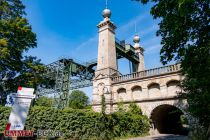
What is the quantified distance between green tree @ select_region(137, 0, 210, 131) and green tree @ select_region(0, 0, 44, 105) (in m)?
13.3

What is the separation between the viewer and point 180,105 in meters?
24.5

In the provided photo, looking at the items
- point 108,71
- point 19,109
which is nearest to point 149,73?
point 108,71

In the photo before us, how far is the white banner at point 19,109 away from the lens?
30.7 ft

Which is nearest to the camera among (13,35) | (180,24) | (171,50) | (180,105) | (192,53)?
(180,24)

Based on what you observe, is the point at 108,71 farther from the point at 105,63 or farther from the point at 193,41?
the point at 193,41

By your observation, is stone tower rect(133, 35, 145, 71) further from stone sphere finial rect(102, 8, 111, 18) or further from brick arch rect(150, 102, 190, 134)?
brick arch rect(150, 102, 190, 134)

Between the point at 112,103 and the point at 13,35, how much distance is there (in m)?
16.3

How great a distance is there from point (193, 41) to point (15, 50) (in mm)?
16109

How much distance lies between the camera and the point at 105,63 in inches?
1211

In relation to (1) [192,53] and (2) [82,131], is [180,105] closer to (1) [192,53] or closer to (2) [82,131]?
(2) [82,131]

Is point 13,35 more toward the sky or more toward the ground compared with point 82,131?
more toward the sky

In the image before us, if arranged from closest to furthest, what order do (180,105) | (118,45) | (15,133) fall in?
(15,133)
(180,105)
(118,45)

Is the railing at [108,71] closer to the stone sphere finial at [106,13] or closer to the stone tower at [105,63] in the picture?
the stone tower at [105,63]

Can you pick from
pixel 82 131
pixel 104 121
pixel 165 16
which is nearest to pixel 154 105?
pixel 104 121
